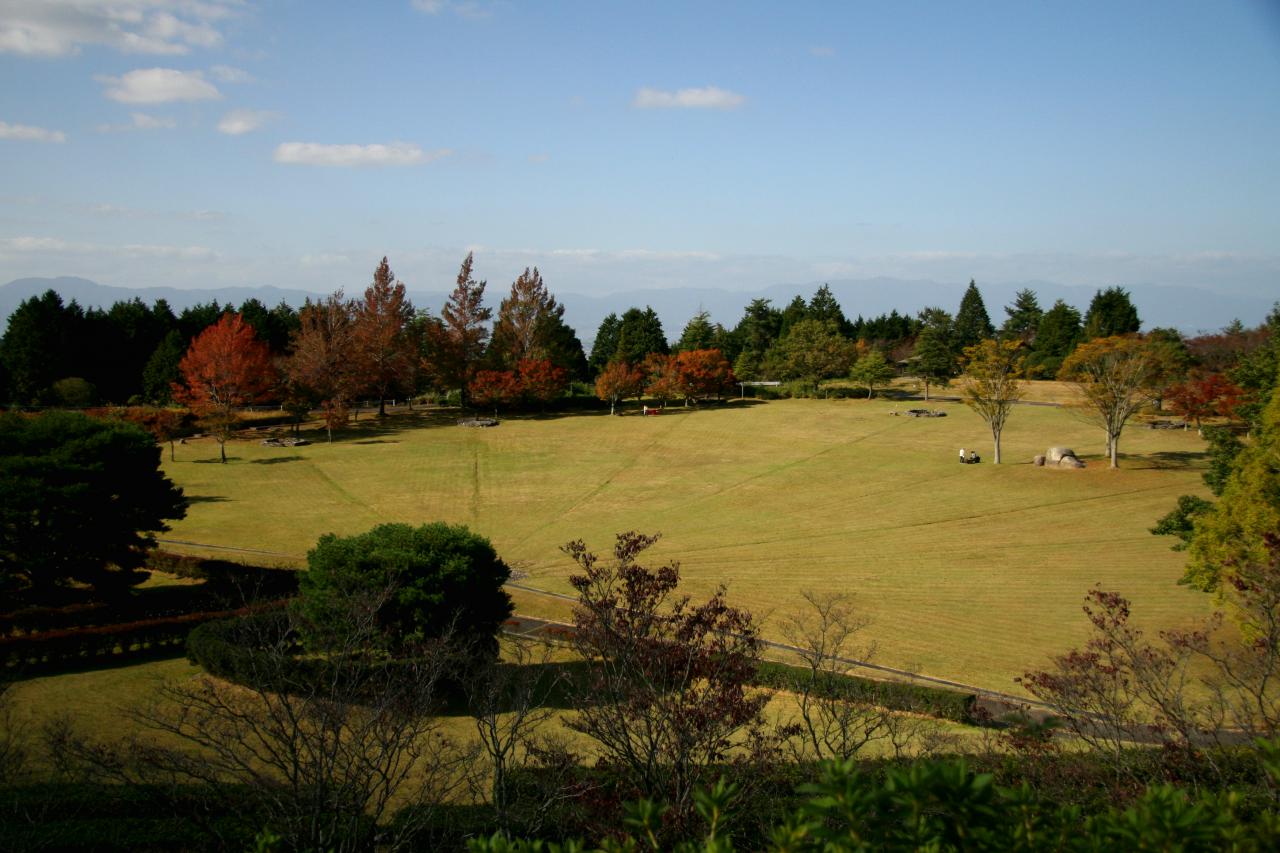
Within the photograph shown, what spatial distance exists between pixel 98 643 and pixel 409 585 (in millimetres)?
7380

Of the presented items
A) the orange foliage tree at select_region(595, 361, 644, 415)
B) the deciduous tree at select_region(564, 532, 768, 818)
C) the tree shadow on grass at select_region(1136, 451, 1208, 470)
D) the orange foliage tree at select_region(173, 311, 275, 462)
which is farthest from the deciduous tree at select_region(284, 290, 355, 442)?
the tree shadow on grass at select_region(1136, 451, 1208, 470)

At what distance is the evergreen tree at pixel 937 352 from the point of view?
65.7 m

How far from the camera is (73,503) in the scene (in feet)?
65.9

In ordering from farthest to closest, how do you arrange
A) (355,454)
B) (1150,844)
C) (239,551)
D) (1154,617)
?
(355,454)
(239,551)
(1154,617)
(1150,844)

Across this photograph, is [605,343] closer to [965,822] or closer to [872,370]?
[872,370]

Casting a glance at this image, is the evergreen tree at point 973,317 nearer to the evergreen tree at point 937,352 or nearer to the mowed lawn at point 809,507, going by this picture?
the evergreen tree at point 937,352

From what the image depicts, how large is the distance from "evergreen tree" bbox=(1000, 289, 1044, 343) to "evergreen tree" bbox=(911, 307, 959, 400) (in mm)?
16062

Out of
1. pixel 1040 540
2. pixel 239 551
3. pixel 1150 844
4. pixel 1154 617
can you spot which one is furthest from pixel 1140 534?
pixel 239 551

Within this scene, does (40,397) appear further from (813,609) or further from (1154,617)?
(1154,617)

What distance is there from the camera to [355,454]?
45250mm

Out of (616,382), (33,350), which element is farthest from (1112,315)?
(33,350)

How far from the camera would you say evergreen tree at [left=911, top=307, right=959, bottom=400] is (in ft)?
216

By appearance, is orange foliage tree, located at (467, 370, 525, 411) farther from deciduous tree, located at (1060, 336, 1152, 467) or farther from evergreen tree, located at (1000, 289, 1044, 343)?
evergreen tree, located at (1000, 289, 1044, 343)

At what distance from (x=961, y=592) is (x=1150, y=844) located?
70.5 ft
